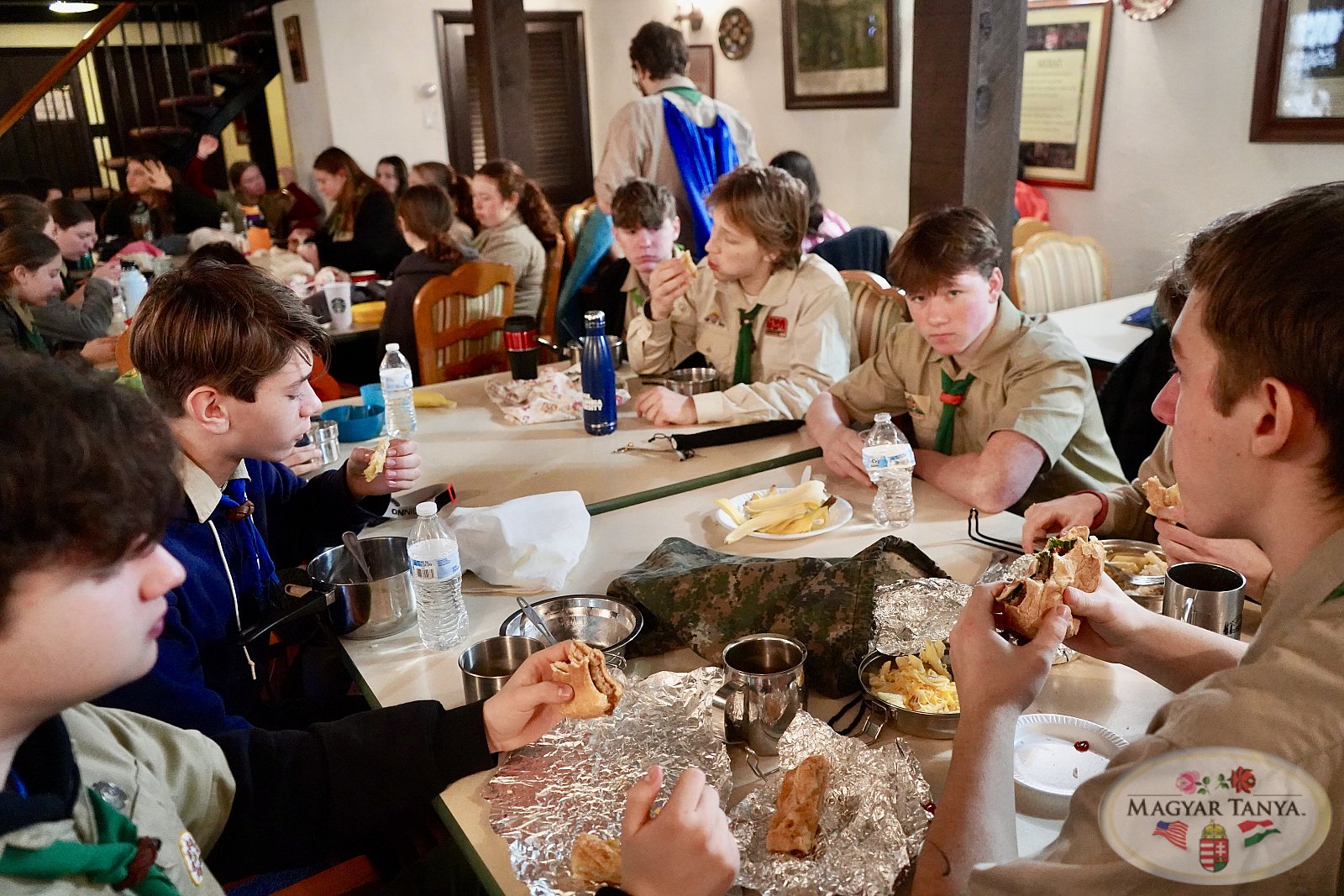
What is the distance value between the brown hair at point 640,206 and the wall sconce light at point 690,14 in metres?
4.70

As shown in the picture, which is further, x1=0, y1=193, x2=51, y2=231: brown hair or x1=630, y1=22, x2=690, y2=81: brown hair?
x1=630, y1=22, x2=690, y2=81: brown hair

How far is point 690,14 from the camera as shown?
25.0ft

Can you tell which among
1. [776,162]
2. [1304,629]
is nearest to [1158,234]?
[776,162]

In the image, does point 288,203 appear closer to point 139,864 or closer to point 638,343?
point 638,343

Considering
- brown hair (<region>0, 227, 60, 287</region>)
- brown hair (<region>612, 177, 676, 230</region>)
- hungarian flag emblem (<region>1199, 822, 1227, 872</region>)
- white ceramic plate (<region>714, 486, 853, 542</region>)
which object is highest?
brown hair (<region>612, 177, 676, 230</region>)

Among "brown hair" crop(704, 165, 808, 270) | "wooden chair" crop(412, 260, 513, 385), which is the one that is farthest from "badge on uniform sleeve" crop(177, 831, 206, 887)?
"wooden chair" crop(412, 260, 513, 385)

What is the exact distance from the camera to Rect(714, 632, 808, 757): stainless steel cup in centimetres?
125

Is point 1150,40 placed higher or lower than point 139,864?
higher

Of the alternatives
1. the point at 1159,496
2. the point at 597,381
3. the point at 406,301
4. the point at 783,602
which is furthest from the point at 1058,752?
the point at 406,301

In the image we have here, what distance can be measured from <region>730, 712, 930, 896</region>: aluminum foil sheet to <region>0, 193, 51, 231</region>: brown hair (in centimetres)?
396

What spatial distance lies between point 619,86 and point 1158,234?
5.05 m

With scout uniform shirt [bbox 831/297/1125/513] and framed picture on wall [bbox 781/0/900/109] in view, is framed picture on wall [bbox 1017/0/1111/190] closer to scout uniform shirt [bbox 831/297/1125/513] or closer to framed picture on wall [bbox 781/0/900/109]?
framed picture on wall [bbox 781/0/900/109]

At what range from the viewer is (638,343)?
3166 millimetres

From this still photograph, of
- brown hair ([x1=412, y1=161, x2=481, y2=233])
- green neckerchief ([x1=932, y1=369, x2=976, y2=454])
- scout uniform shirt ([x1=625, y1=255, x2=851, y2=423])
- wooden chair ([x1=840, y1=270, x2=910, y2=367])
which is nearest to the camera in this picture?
green neckerchief ([x1=932, y1=369, x2=976, y2=454])
